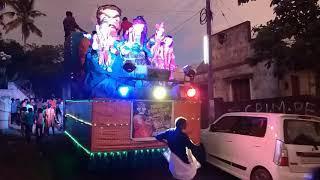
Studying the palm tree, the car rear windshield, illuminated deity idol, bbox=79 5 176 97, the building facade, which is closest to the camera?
the car rear windshield

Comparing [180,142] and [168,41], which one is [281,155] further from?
[168,41]

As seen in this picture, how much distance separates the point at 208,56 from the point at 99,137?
10.2 m

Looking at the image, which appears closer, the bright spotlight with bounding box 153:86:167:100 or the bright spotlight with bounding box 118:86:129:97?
the bright spotlight with bounding box 118:86:129:97

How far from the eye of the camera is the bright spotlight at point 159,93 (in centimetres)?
998

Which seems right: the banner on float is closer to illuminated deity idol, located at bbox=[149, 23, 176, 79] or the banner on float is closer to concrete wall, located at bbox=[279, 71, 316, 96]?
illuminated deity idol, located at bbox=[149, 23, 176, 79]

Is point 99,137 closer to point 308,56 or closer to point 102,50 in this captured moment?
point 102,50

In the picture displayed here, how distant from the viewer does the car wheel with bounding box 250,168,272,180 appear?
8.85 m

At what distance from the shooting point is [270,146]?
8.87 m

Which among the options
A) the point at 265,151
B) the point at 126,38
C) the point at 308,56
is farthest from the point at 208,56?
the point at 265,151

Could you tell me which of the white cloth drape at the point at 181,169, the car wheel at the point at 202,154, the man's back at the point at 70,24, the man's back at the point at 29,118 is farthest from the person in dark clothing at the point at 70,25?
the white cloth drape at the point at 181,169

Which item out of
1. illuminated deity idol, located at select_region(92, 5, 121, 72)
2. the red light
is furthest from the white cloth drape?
illuminated deity idol, located at select_region(92, 5, 121, 72)

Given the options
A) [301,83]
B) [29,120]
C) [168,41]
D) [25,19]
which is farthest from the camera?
[25,19]

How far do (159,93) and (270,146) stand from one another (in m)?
2.80

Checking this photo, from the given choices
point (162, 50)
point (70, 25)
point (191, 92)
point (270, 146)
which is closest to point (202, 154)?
point (191, 92)
